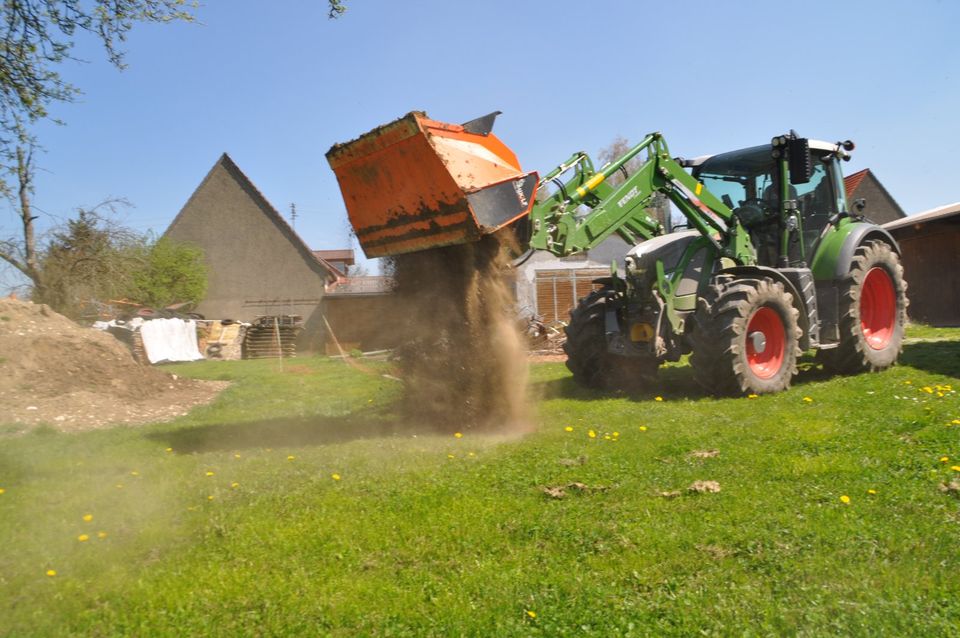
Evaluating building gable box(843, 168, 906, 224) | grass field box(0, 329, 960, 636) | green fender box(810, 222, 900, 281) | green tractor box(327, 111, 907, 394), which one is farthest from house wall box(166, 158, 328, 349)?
building gable box(843, 168, 906, 224)

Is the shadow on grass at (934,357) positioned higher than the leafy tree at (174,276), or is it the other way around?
the leafy tree at (174,276)

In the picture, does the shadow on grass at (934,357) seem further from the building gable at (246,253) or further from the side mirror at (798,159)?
the building gable at (246,253)

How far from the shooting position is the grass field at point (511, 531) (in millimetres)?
3422

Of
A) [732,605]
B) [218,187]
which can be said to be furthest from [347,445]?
[218,187]

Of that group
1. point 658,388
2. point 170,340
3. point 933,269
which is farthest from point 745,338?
point 170,340

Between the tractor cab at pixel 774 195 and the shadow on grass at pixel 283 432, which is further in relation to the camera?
the tractor cab at pixel 774 195

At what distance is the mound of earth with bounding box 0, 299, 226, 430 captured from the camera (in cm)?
1012

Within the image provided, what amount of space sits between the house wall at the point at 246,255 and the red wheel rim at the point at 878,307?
25.5 m

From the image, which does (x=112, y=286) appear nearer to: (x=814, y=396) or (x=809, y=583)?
(x=814, y=396)

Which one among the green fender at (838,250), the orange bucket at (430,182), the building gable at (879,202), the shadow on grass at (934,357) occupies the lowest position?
the shadow on grass at (934,357)

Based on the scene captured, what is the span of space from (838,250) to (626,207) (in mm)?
3327

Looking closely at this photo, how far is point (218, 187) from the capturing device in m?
34.2

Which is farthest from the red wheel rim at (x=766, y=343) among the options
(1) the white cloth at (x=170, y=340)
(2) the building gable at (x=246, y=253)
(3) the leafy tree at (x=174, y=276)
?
(3) the leafy tree at (x=174, y=276)

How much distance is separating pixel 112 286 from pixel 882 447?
18.6 m
